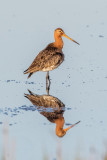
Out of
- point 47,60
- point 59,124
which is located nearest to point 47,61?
point 47,60

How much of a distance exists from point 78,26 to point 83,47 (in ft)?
7.11

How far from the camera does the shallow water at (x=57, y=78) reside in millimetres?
7898

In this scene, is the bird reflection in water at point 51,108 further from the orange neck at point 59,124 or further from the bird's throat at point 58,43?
the bird's throat at point 58,43

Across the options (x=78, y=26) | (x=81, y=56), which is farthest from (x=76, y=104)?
(x=78, y=26)

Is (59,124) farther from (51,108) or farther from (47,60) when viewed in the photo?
(47,60)

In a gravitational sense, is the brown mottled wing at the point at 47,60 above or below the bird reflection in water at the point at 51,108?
above

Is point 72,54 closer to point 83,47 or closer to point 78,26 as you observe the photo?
point 83,47

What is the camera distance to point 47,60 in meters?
11.5

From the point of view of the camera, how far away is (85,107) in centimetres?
948

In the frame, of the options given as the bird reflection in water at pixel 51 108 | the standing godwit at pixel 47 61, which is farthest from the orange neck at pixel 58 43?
the bird reflection in water at pixel 51 108

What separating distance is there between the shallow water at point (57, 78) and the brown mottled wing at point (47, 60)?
11.0 inches

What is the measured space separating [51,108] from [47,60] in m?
2.28

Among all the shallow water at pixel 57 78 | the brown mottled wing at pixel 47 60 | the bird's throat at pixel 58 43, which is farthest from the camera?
the bird's throat at pixel 58 43

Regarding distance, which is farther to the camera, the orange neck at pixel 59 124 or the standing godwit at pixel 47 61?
the standing godwit at pixel 47 61
